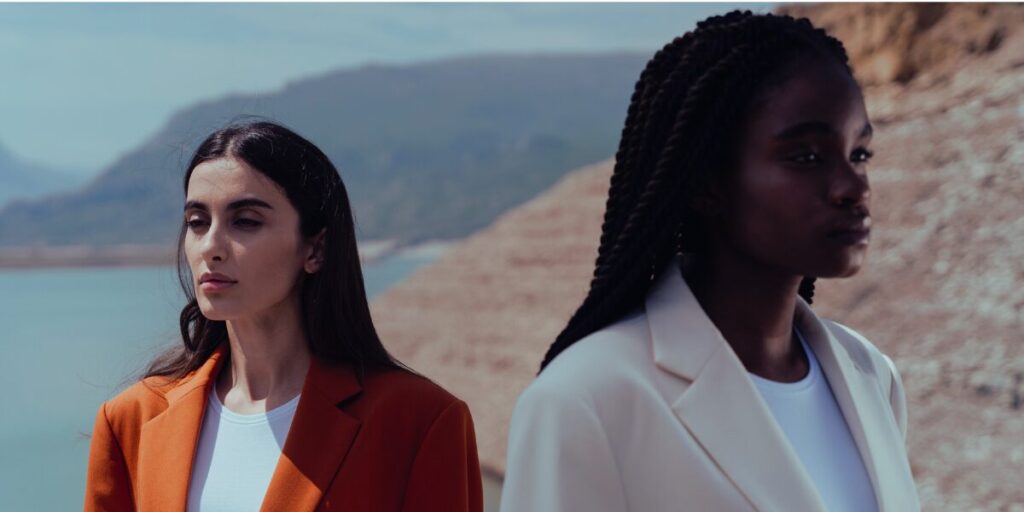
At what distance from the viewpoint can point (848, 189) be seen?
1499 millimetres

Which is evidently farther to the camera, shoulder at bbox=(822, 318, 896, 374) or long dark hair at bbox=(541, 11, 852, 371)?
shoulder at bbox=(822, 318, 896, 374)

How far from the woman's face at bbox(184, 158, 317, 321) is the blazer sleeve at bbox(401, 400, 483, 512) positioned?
40 cm

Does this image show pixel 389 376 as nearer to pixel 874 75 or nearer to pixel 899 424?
pixel 899 424

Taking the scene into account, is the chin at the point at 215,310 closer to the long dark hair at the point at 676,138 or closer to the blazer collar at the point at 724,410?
the long dark hair at the point at 676,138

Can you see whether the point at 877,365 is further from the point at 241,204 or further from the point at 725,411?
the point at 241,204

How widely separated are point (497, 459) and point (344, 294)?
14028mm

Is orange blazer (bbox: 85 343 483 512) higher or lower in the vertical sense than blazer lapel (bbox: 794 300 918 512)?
lower

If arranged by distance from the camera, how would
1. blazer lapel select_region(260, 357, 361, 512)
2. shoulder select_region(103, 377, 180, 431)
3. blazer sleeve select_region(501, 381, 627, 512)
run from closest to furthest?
blazer sleeve select_region(501, 381, 627, 512)
blazer lapel select_region(260, 357, 361, 512)
shoulder select_region(103, 377, 180, 431)

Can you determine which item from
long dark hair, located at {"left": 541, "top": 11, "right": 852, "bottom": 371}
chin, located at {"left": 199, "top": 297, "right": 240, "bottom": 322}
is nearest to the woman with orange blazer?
chin, located at {"left": 199, "top": 297, "right": 240, "bottom": 322}

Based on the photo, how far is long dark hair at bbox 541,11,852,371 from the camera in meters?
1.57

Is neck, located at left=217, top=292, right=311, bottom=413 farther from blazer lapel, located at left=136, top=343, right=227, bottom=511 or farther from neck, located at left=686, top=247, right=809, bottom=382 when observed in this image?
neck, located at left=686, top=247, right=809, bottom=382

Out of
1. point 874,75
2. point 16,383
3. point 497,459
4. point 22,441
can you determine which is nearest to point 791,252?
point 497,459

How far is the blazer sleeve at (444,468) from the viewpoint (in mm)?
2332

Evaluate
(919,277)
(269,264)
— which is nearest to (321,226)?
(269,264)
